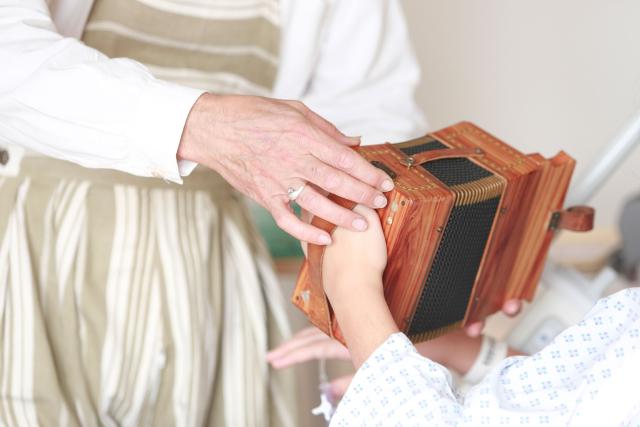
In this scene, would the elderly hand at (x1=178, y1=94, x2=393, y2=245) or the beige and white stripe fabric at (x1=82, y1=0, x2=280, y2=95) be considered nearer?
the elderly hand at (x1=178, y1=94, x2=393, y2=245)

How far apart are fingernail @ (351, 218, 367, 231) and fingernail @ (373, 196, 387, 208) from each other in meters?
0.02

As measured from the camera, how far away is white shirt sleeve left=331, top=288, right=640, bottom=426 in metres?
0.70

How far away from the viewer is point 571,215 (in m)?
1.04

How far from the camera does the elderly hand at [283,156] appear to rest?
Result: 2.67 feet

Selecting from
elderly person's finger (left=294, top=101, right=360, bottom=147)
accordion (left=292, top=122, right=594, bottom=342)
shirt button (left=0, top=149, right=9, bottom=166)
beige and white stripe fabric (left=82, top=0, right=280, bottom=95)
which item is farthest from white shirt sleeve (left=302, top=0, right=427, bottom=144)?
shirt button (left=0, top=149, right=9, bottom=166)

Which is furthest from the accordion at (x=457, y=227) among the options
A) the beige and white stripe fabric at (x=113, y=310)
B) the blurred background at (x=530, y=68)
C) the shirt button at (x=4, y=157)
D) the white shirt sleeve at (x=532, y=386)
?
the blurred background at (x=530, y=68)

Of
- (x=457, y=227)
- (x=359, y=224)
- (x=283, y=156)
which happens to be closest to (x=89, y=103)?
(x=283, y=156)

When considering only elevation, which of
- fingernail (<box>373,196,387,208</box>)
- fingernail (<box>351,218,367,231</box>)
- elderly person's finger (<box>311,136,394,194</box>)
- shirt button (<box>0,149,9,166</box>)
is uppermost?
elderly person's finger (<box>311,136,394,194</box>)

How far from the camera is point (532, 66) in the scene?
1882mm

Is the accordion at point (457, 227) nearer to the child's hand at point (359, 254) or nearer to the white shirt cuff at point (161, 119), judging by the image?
the child's hand at point (359, 254)

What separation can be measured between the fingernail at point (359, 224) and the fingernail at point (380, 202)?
0.02 meters

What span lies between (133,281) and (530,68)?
3.93 feet

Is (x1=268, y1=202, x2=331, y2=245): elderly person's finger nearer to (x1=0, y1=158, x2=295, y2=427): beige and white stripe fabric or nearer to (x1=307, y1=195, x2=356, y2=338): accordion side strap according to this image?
(x1=307, y1=195, x2=356, y2=338): accordion side strap

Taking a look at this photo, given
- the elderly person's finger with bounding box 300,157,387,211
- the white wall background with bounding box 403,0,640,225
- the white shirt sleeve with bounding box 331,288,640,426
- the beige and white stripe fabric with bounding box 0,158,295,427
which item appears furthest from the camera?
the white wall background with bounding box 403,0,640,225
